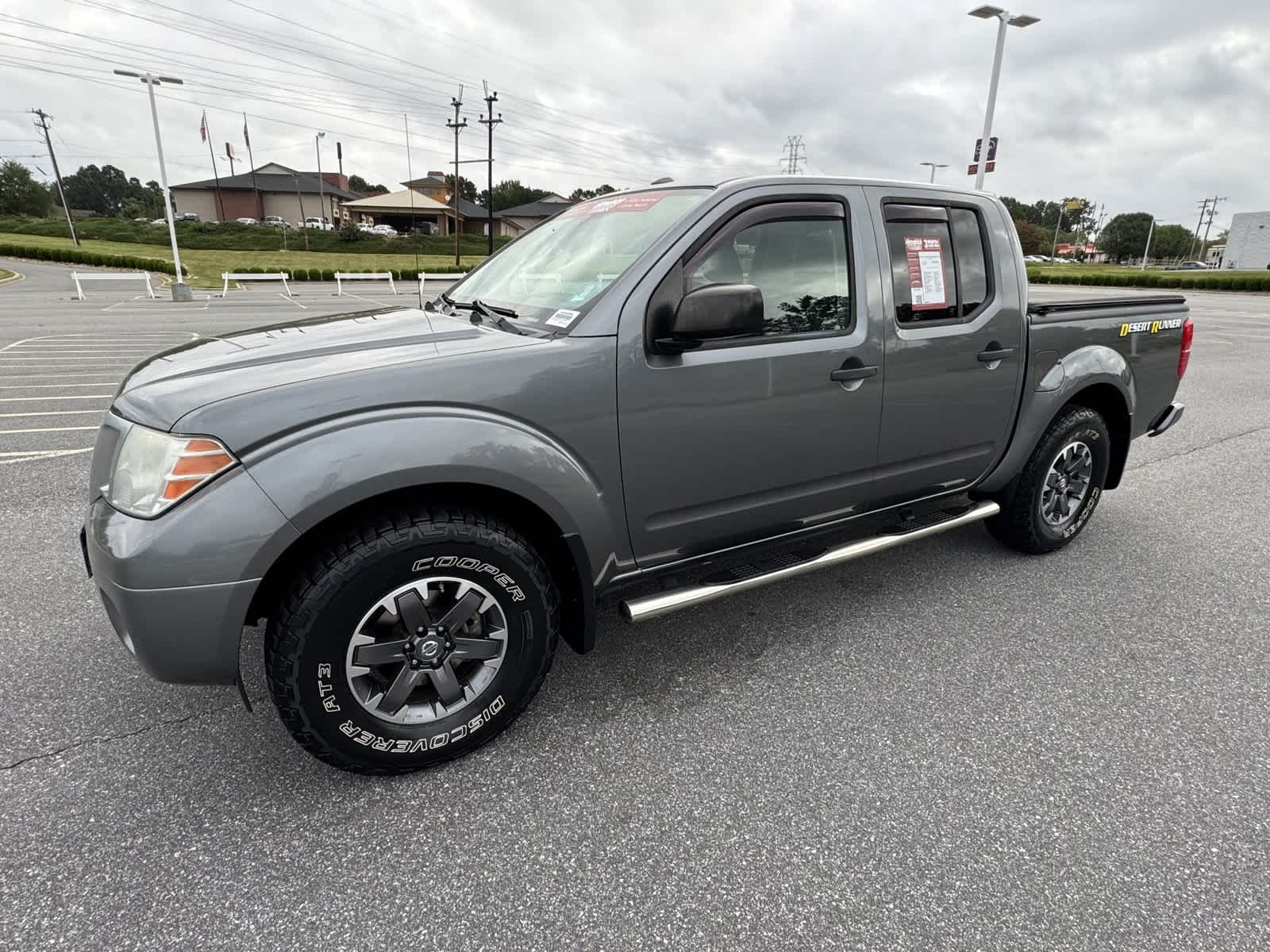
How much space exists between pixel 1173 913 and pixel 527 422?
215 cm

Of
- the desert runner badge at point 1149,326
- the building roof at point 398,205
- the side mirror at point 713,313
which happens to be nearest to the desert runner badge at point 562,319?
the side mirror at point 713,313

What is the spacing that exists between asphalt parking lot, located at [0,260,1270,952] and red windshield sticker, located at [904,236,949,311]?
1403 mm

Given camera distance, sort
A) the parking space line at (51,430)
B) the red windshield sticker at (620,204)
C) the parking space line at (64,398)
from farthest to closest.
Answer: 1. the parking space line at (64,398)
2. the parking space line at (51,430)
3. the red windshield sticker at (620,204)

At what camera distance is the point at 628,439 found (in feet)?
7.75

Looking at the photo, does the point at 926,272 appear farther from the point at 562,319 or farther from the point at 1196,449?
the point at 1196,449

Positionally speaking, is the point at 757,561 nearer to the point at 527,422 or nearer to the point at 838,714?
the point at 838,714

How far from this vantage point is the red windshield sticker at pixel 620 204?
9.35 ft

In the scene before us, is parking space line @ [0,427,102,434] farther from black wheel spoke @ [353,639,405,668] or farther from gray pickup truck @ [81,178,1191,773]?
black wheel spoke @ [353,639,405,668]

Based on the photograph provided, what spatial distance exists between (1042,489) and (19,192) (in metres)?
105

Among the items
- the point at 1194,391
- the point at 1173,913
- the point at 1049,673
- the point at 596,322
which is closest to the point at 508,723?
the point at 596,322

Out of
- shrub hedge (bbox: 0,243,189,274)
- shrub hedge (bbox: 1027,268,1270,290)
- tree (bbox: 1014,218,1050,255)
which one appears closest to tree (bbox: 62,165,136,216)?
shrub hedge (bbox: 0,243,189,274)

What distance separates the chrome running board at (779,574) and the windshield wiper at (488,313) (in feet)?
3.40

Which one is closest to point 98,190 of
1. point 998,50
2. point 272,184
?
point 272,184

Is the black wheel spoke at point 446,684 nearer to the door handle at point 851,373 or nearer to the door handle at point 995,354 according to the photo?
the door handle at point 851,373
